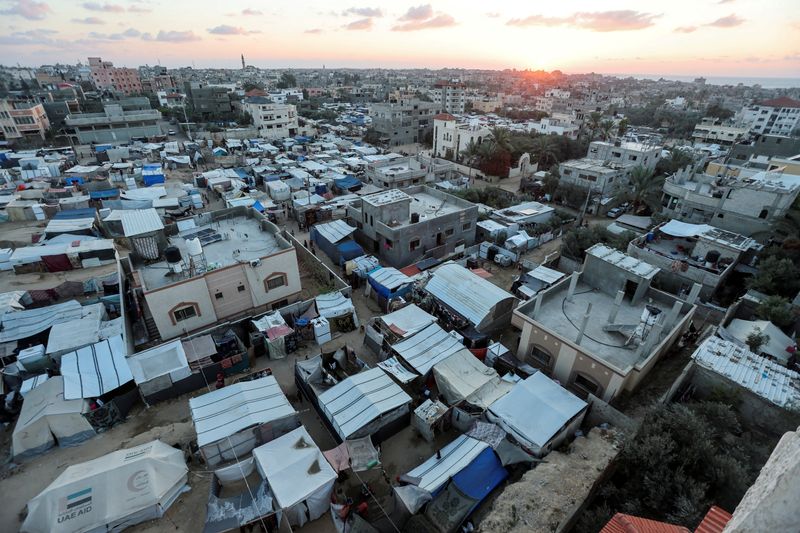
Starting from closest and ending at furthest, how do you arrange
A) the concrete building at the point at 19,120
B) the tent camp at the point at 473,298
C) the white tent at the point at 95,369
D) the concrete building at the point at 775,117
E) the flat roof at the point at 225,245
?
1. the white tent at the point at 95,369
2. the flat roof at the point at 225,245
3. the tent camp at the point at 473,298
4. the concrete building at the point at 19,120
5. the concrete building at the point at 775,117

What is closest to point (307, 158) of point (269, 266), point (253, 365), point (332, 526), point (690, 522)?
point (269, 266)

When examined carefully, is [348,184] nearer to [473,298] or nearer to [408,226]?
[408,226]

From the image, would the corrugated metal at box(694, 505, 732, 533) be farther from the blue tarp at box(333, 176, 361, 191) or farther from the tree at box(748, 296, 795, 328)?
the blue tarp at box(333, 176, 361, 191)

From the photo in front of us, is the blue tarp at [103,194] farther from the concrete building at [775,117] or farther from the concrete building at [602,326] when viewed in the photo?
the concrete building at [775,117]

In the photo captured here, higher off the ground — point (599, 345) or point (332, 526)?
point (599, 345)

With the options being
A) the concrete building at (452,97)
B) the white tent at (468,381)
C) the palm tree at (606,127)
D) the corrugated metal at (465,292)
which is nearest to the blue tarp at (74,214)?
the corrugated metal at (465,292)

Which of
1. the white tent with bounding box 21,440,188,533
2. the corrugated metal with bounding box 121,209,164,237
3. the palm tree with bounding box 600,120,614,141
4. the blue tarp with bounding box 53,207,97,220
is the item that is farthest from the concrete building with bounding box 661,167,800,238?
the blue tarp with bounding box 53,207,97,220

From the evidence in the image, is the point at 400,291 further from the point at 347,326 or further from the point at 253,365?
the point at 253,365
